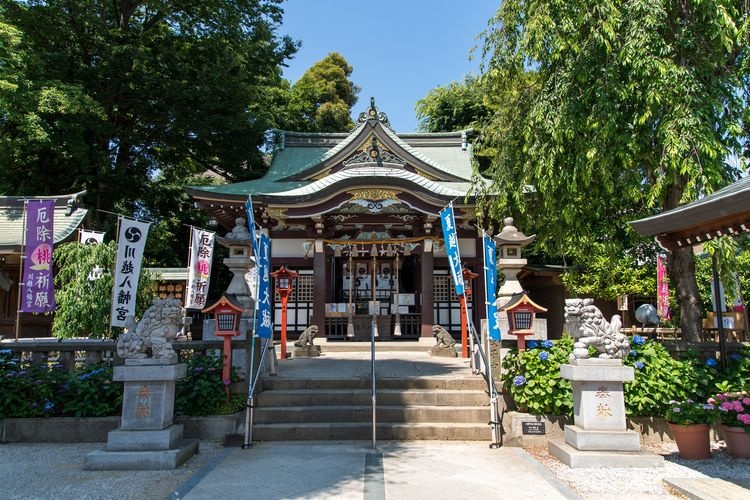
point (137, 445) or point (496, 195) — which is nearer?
point (137, 445)

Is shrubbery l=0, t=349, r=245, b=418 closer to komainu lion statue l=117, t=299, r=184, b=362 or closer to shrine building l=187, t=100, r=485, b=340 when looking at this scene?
komainu lion statue l=117, t=299, r=184, b=362

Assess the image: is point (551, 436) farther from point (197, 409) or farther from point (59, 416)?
point (59, 416)

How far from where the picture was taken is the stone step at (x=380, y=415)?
272 inches

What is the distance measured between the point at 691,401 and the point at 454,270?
3.60 meters

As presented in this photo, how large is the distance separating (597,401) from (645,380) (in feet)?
3.81

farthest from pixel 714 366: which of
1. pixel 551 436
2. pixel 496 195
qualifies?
pixel 496 195

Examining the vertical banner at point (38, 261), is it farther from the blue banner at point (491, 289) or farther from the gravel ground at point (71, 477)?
the blue banner at point (491, 289)

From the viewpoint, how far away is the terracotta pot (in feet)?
18.4

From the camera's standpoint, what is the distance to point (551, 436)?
21.2 ft

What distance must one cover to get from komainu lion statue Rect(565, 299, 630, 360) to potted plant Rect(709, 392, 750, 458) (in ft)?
3.97

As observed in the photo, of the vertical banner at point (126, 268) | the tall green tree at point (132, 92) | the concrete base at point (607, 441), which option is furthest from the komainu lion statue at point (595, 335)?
the tall green tree at point (132, 92)

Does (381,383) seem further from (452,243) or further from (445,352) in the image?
(445,352)

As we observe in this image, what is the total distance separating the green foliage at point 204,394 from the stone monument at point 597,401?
14.4 ft

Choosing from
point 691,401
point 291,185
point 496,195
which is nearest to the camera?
point 691,401
